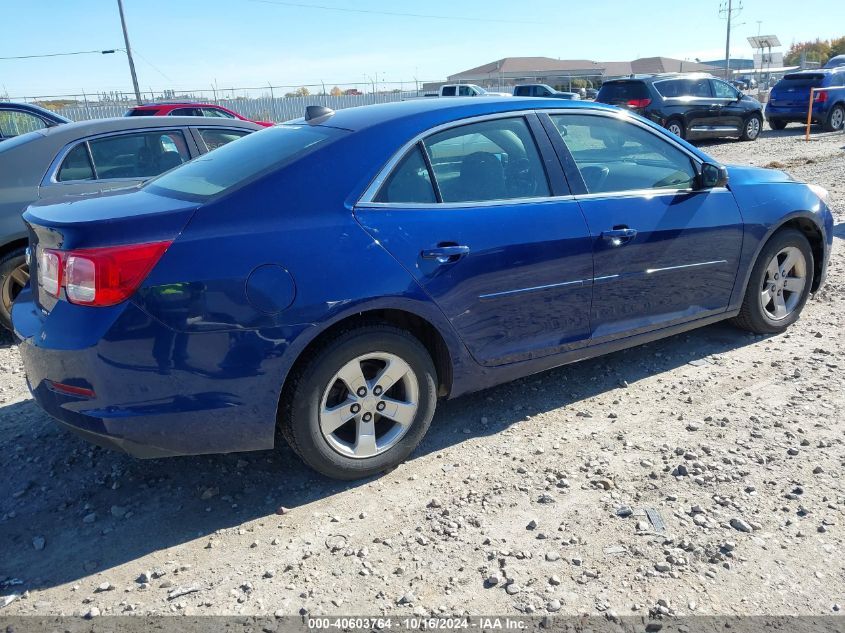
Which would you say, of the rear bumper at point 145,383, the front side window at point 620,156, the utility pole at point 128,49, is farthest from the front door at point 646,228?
the utility pole at point 128,49

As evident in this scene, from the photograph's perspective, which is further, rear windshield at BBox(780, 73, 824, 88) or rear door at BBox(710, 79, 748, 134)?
rear windshield at BBox(780, 73, 824, 88)

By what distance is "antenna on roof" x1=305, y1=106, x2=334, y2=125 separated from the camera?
375cm

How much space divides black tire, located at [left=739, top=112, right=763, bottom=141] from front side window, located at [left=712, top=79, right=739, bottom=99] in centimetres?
74

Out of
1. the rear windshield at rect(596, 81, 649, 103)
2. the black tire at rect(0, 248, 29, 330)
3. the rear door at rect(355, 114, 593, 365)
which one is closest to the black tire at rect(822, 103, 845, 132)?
the rear windshield at rect(596, 81, 649, 103)

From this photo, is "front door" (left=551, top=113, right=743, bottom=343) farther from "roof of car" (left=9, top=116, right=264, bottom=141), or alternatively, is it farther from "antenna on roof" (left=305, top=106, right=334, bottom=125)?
"roof of car" (left=9, top=116, right=264, bottom=141)

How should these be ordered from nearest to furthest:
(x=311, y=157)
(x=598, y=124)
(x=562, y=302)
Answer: (x=311, y=157)
(x=562, y=302)
(x=598, y=124)

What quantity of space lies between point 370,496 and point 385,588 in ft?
2.16

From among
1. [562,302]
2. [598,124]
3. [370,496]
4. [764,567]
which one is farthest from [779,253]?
[370,496]

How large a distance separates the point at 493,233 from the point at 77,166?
3855 mm

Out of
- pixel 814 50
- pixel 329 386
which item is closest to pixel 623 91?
pixel 329 386

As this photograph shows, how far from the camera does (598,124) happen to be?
161 inches

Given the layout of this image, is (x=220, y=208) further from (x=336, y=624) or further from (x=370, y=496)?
(x=336, y=624)

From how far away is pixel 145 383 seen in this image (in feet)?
9.09

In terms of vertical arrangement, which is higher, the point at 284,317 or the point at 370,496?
the point at 284,317
